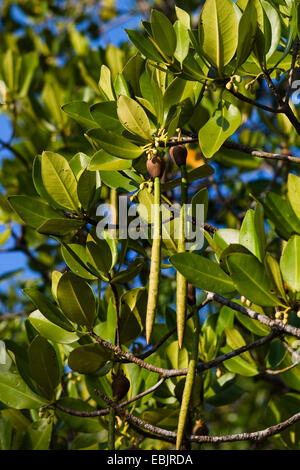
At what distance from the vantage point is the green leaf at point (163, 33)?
1.02 m

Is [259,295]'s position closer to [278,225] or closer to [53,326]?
[278,225]

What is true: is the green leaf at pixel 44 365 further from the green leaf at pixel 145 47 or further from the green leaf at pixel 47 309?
the green leaf at pixel 145 47

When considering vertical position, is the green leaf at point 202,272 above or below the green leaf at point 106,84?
below

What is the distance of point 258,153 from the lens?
3.57 feet

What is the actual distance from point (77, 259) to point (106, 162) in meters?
0.20

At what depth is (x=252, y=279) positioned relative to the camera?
3.35 ft

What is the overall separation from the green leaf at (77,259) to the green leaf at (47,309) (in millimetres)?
82

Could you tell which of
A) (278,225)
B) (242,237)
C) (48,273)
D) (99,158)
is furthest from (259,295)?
(48,273)

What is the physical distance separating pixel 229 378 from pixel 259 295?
0.57m

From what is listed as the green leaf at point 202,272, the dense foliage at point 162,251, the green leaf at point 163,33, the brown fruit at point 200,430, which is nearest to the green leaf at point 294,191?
the dense foliage at point 162,251

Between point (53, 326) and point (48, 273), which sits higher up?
point (48, 273)

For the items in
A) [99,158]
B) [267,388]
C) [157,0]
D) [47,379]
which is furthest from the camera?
[157,0]

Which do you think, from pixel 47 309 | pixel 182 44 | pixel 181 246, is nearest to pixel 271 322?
pixel 181 246

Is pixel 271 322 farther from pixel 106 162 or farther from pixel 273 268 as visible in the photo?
pixel 106 162
